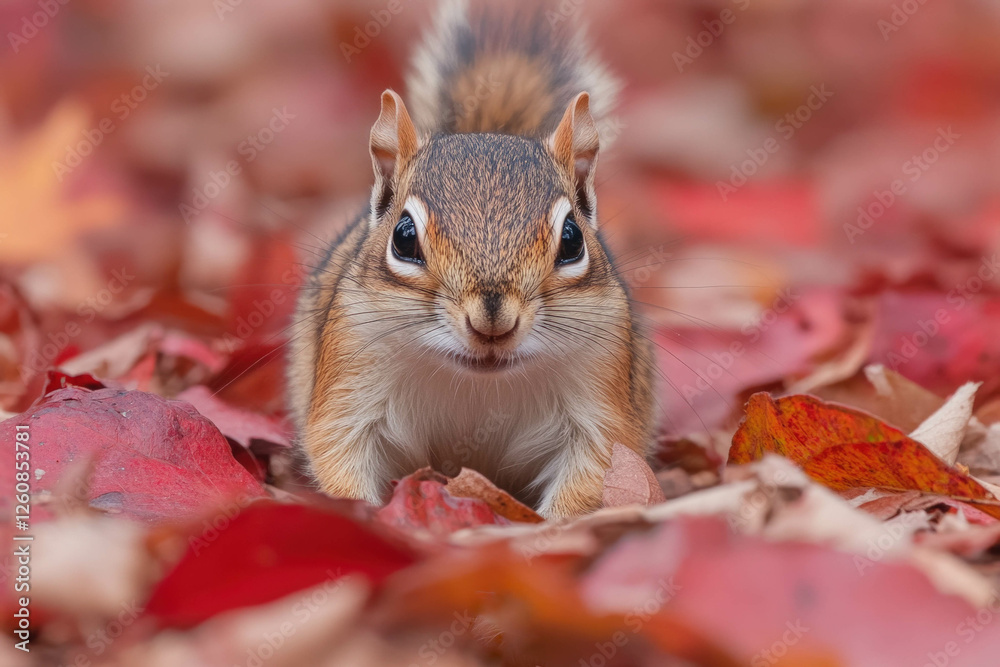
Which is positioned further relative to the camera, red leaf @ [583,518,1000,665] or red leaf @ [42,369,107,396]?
red leaf @ [42,369,107,396]

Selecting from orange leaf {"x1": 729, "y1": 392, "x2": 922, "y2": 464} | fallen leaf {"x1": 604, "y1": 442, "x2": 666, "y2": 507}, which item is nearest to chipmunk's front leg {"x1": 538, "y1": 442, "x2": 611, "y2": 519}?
fallen leaf {"x1": 604, "y1": 442, "x2": 666, "y2": 507}

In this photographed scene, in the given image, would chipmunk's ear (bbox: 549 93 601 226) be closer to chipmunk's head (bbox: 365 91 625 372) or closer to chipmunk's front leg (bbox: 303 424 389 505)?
chipmunk's head (bbox: 365 91 625 372)

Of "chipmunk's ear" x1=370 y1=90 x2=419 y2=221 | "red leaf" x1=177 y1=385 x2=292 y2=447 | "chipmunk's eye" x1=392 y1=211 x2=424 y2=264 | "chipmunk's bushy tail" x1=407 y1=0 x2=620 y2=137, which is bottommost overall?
"red leaf" x1=177 y1=385 x2=292 y2=447

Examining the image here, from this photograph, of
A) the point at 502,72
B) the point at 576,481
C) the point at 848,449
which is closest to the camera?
the point at 848,449

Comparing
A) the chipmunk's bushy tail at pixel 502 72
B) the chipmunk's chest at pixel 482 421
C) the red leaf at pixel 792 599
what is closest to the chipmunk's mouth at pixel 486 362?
the chipmunk's chest at pixel 482 421

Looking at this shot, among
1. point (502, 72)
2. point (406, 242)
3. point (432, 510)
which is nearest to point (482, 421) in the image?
point (406, 242)

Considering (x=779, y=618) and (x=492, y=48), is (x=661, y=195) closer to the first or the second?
(x=492, y=48)

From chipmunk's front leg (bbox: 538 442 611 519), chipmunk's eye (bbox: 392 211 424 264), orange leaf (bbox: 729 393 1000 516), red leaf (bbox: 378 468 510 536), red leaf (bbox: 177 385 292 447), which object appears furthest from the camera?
red leaf (bbox: 177 385 292 447)

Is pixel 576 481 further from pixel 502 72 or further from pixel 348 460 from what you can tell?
pixel 502 72
